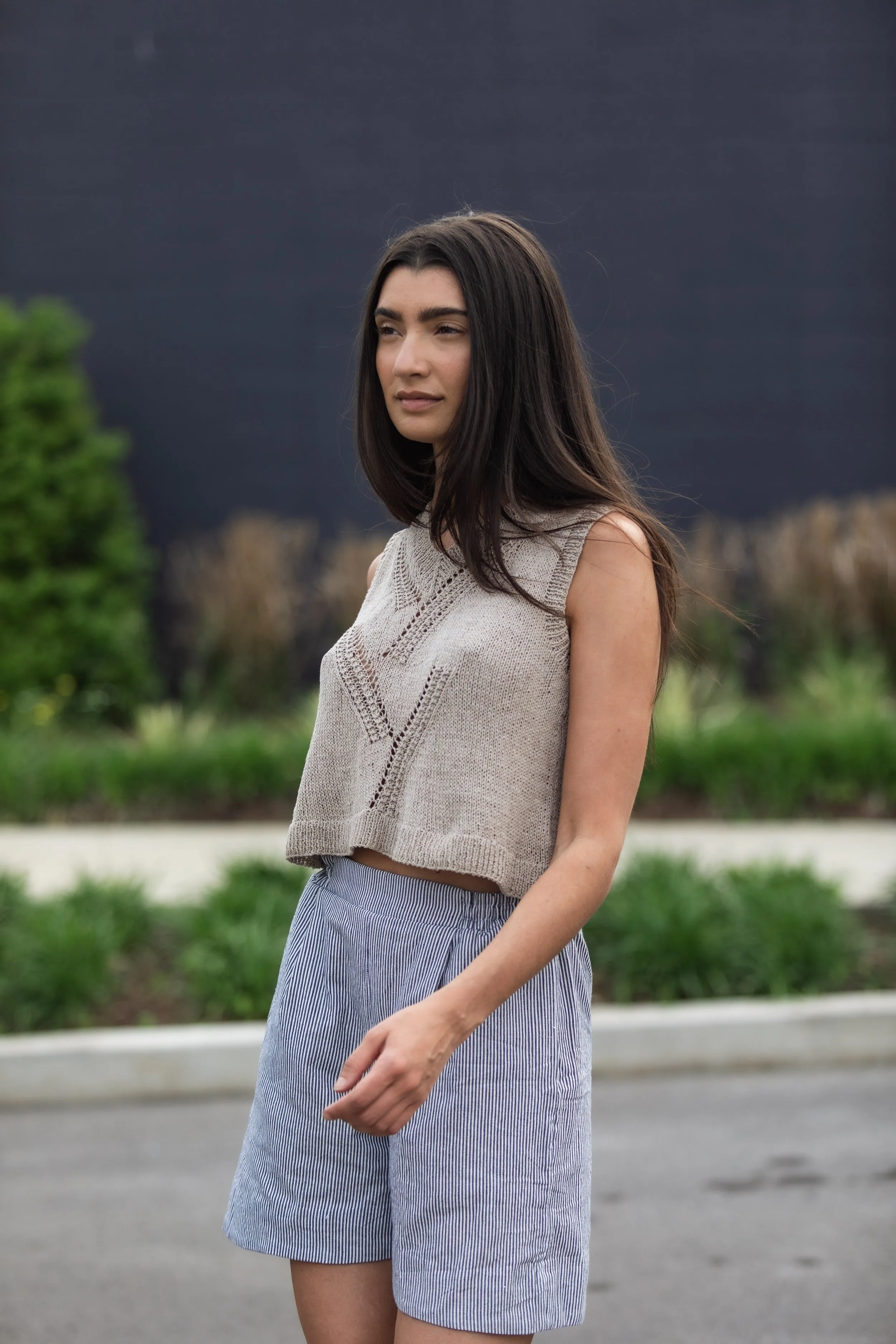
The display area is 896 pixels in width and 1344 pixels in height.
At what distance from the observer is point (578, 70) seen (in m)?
10.9

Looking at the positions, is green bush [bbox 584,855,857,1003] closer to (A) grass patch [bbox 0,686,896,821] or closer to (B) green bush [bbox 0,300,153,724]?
(A) grass patch [bbox 0,686,896,821]

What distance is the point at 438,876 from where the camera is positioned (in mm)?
1847

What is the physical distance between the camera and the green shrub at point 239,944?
15.9 feet

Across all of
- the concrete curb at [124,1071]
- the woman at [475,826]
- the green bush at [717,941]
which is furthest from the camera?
the green bush at [717,941]

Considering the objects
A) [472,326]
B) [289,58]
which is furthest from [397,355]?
[289,58]

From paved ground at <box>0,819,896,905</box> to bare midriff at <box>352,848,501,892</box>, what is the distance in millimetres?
4072

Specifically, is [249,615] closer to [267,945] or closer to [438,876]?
[267,945]

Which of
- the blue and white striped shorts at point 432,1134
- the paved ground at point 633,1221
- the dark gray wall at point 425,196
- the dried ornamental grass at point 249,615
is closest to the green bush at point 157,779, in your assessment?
the dried ornamental grass at point 249,615

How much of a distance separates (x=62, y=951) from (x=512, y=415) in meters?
3.61

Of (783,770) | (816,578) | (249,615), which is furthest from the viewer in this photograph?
(249,615)

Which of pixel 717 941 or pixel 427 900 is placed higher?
pixel 427 900

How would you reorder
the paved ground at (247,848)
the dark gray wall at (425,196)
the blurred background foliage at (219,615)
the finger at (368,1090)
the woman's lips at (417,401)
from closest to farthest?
the finger at (368,1090), the woman's lips at (417,401), the paved ground at (247,848), the blurred background foliage at (219,615), the dark gray wall at (425,196)

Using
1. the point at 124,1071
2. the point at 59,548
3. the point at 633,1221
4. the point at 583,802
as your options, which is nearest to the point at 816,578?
the point at 59,548

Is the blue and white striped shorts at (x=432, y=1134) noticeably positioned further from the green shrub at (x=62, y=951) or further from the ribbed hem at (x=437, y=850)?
the green shrub at (x=62, y=951)
